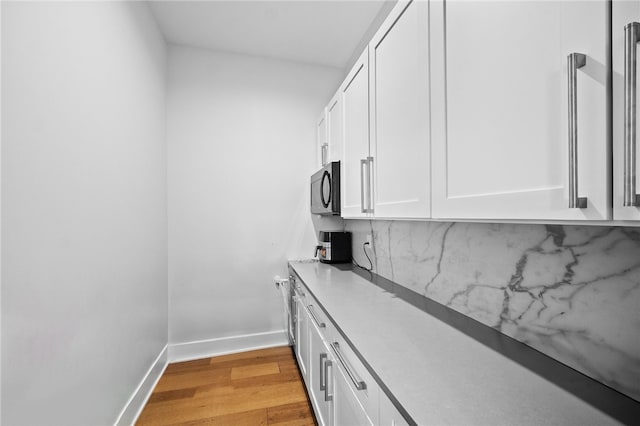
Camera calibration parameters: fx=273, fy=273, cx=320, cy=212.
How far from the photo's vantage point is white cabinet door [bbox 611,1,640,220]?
435mm

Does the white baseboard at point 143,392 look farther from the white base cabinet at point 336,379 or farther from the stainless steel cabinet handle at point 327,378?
the stainless steel cabinet handle at point 327,378

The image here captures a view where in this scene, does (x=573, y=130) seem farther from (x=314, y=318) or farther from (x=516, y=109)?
(x=314, y=318)

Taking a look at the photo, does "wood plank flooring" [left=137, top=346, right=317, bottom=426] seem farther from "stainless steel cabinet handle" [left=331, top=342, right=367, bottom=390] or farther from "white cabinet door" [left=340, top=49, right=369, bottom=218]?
"white cabinet door" [left=340, top=49, right=369, bottom=218]

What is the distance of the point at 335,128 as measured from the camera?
2.07 metres

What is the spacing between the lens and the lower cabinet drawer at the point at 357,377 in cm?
81

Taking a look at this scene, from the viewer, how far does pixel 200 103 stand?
2.48m

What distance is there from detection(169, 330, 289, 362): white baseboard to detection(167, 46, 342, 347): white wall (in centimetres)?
5

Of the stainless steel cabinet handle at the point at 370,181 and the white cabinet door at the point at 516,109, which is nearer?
the white cabinet door at the point at 516,109

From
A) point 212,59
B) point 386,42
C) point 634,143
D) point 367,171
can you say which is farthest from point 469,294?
point 212,59

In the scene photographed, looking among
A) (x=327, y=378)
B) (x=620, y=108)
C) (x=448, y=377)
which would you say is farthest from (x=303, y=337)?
(x=620, y=108)

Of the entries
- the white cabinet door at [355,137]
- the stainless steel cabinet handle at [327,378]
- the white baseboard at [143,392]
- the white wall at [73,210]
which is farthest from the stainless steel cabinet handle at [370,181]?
the white baseboard at [143,392]

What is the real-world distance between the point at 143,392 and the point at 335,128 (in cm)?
229

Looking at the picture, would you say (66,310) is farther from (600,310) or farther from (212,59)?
(212,59)

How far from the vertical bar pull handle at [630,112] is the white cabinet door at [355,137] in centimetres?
104
